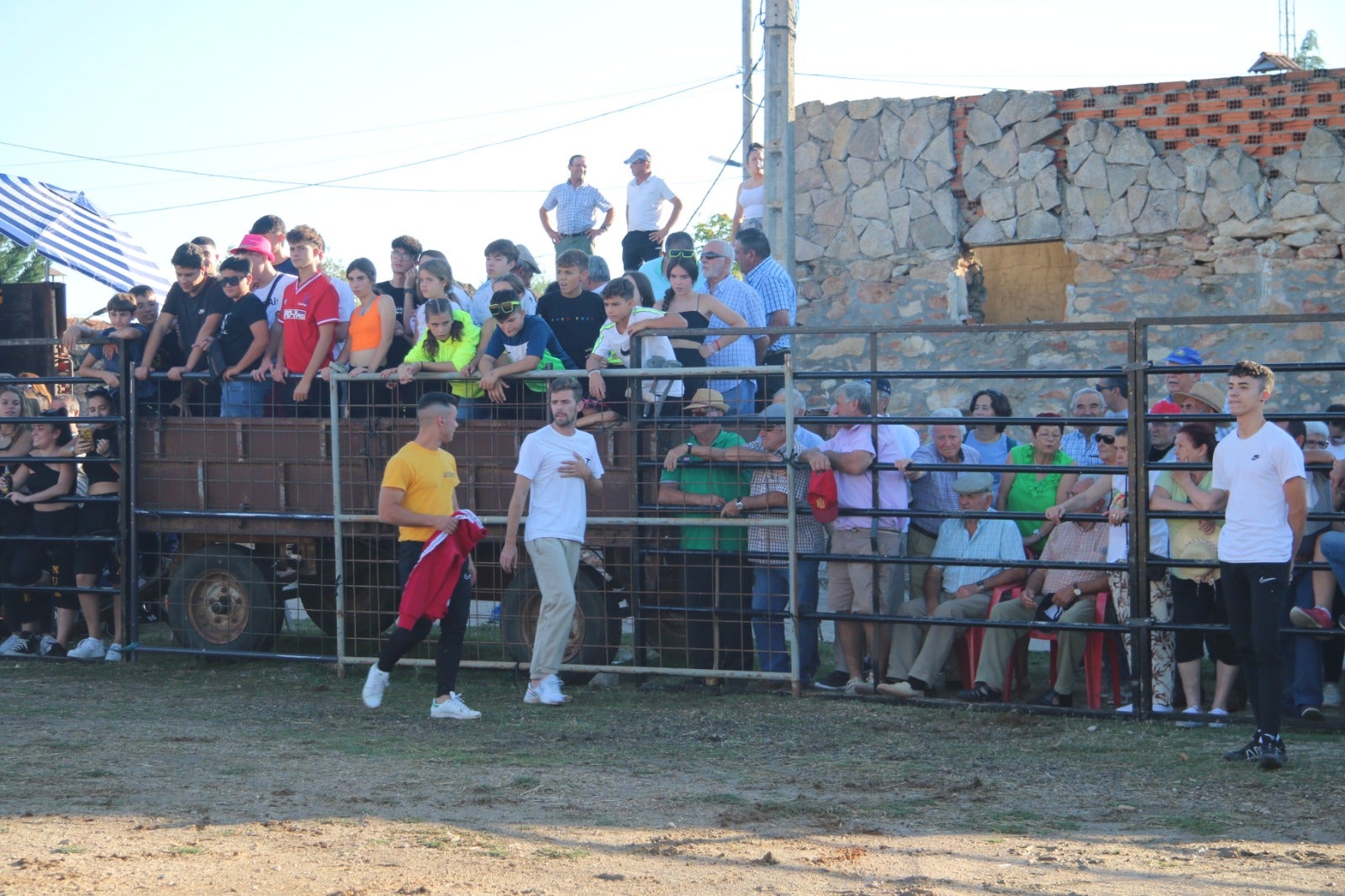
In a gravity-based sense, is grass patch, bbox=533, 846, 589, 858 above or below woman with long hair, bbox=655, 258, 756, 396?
below

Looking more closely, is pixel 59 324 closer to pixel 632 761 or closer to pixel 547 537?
pixel 547 537

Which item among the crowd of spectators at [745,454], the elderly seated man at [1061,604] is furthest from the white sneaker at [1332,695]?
the elderly seated man at [1061,604]

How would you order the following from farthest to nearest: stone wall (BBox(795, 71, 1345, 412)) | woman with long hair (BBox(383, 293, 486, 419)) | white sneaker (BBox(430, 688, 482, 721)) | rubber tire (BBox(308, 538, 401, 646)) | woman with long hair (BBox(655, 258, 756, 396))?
stone wall (BBox(795, 71, 1345, 412)), rubber tire (BBox(308, 538, 401, 646)), woman with long hair (BBox(655, 258, 756, 396)), woman with long hair (BBox(383, 293, 486, 419)), white sneaker (BBox(430, 688, 482, 721))

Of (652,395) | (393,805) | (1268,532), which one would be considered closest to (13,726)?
(393,805)

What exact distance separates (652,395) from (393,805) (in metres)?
3.74

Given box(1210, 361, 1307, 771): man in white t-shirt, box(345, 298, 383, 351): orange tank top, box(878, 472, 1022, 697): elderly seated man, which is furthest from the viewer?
box(345, 298, 383, 351): orange tank top

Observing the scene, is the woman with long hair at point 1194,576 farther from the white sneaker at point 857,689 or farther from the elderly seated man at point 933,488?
the white sneaker at point 857,689

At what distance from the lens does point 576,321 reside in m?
9.78

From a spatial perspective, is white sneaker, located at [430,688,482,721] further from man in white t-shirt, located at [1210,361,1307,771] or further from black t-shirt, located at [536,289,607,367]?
man in white t-shirt, located at [1210,361,1307,771]

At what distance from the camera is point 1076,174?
12.6 m

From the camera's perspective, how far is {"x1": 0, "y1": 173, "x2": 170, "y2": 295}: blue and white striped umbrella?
19422 mm

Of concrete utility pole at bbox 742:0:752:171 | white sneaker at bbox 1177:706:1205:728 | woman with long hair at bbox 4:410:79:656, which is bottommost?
white sneaker at bbox 1177:706:1205:728

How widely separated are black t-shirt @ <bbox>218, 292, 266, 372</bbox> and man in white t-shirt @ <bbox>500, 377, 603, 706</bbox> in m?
2.78

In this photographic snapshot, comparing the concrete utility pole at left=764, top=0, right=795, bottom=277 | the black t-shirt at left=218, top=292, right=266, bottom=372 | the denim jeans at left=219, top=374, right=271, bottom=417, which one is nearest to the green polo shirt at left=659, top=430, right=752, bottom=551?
the denim jeans at left=219, top=374, right=271, bottom=417
